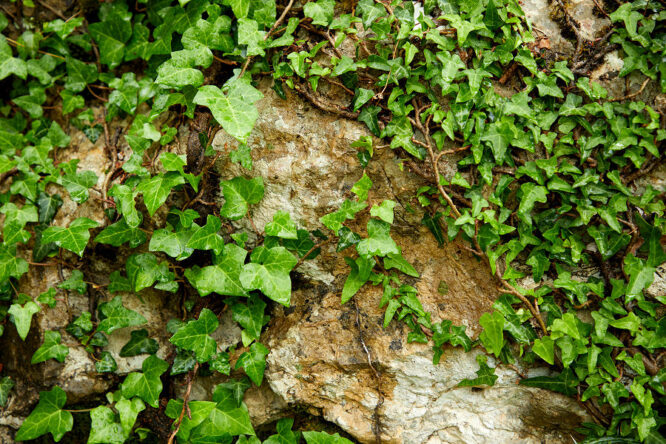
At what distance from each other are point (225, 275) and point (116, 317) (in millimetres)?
749

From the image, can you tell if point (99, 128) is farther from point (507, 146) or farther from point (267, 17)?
point (507, 146)

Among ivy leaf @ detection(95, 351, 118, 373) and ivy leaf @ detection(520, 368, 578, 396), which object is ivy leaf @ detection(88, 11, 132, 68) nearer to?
ivy leaf @ detection(95, 351, 118, 373)

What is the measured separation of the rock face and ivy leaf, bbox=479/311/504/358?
98 millimetres

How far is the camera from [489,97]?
1.90m

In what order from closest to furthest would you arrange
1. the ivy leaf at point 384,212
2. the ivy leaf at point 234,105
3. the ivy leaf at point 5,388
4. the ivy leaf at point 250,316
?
the ivy leaf at point 234,105 < the ivy leaf at point 384,212 < the ivy leaf at point 250,316 < the ivy leaf at point 5,388

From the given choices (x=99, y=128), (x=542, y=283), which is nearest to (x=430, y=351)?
(x=542, y=283)

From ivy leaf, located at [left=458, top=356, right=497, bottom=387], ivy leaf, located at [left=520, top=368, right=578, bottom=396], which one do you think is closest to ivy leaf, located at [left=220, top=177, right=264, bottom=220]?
ivy leaf, located at [left=458, top=356, right=497, bottom=387]

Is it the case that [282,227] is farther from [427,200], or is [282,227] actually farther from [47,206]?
[47,206]

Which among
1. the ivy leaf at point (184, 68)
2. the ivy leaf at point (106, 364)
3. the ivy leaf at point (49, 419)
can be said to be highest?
the ivy leaf at point (184, 68)

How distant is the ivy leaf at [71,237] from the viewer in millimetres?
2018

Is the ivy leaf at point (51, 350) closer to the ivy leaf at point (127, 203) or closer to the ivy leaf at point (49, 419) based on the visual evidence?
the ivy leaf at point (49, 419)

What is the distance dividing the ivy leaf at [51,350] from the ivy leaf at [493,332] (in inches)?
83.8

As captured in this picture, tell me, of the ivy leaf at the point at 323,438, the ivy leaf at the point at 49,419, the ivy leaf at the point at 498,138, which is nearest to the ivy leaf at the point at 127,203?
the ivy leaf at the point at 49,419

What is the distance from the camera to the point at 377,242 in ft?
6.11
